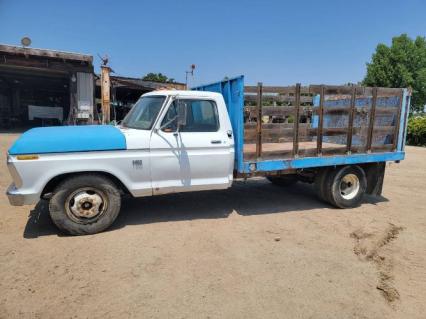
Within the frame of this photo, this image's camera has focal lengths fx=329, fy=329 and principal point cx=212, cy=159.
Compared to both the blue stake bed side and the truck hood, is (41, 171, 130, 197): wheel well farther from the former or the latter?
the blue stake bed side

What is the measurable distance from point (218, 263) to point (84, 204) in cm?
211

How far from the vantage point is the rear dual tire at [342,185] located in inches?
247

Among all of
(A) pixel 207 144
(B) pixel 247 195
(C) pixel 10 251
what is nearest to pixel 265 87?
(A) pixel 207 144

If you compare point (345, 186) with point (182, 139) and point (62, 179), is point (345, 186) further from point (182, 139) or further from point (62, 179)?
point (62, 179)

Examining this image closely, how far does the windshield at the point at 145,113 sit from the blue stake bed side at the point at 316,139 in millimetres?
1180

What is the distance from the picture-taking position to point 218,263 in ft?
13.2

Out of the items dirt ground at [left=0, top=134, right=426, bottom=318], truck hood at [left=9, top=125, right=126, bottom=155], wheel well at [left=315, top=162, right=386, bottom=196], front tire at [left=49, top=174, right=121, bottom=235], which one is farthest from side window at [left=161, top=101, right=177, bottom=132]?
wheel well at [left=315, top=162, right=386, bottom=196]

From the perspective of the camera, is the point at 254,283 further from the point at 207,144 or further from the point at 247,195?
the point at 247,195

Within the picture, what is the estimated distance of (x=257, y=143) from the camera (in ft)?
17.9

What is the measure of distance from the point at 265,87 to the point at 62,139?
318 centimetres

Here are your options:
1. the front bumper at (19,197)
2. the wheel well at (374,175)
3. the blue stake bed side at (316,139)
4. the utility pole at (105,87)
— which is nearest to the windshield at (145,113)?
the blue stake bed side at (316,139)

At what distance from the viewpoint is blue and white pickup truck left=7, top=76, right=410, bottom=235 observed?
454 centimetres

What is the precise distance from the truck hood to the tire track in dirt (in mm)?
3651

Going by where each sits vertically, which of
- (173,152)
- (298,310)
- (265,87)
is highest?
(265,87)
